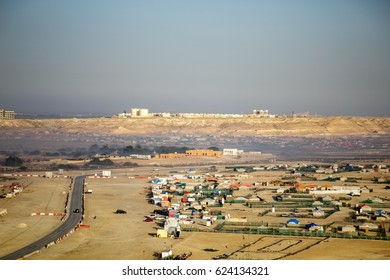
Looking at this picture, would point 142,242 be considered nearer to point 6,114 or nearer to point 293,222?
point 293,222

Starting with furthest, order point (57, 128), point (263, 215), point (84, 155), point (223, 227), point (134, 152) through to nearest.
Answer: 1. point (57, 128)
2. point (134, 152)
3. point (84, 155)
4. point (263, 215)
5. point (223, 227)

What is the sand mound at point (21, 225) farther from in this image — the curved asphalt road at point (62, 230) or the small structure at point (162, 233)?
the small structure at point (162, 233)

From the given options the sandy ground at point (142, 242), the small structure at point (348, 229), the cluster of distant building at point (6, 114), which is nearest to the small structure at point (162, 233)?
the sandy ground at point (142, 242)

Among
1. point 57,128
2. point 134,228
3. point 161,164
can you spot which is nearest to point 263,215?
point 134,228

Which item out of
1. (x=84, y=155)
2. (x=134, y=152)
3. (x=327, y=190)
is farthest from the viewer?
(x=134, y=152)

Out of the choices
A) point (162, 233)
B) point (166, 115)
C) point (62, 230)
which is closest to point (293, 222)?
point (162, 233)

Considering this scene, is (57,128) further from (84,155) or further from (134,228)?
(134,228)

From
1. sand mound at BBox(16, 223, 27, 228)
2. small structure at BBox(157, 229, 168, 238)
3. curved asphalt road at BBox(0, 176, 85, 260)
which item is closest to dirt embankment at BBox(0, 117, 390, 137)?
curved asphalt road at BBox(0, 176, 85, 260)
